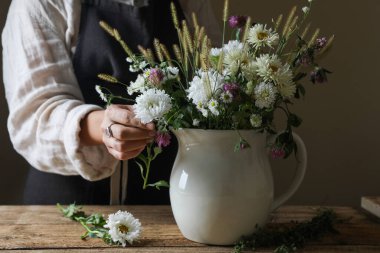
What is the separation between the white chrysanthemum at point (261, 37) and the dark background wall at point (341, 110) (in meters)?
1.00

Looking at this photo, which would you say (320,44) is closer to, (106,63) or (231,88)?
(231,88)

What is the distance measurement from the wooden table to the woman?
10cm

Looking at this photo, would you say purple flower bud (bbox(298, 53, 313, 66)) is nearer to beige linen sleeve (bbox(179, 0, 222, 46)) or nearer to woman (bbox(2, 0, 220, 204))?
woman (bbox(2, 0, 220, 204))

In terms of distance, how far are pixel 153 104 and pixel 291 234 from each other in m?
0.28

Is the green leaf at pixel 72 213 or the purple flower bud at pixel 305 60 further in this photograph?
the green leaf at pixel 72 213

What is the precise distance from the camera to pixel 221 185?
2.26 feet

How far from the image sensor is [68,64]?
991mm

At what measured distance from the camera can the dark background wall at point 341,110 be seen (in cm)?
169

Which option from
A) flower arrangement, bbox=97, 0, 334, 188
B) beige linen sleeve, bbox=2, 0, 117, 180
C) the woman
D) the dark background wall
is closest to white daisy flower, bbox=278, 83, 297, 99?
flower arrangement, bbox=97, 0, 334, 188

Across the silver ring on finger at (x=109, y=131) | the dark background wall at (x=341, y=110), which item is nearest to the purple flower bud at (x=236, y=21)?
the silver ring on finger at (x=109, y=131)

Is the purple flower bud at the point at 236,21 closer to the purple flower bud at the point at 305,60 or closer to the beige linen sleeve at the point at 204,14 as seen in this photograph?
the purple flower bud at the point at 305,60

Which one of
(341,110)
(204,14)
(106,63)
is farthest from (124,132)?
(341,110)

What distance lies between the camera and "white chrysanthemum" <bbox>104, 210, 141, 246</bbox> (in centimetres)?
72

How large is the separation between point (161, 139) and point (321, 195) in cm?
119
